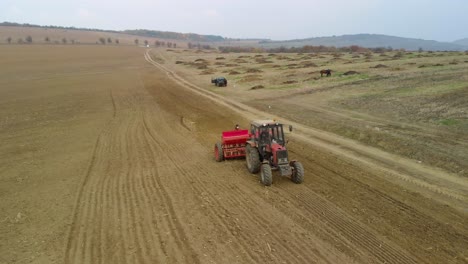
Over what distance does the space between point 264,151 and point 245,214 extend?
3.44 metres

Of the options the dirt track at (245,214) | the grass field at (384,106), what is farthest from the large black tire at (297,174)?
the grass field at (384,106)

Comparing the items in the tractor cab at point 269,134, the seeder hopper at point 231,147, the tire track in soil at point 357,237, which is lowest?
the tire track in soil at point 357,237

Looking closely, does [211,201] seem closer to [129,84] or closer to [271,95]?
[271,95]

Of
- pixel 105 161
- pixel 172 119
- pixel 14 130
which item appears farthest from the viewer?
pixel 172 119

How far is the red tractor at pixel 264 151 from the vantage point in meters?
13.2

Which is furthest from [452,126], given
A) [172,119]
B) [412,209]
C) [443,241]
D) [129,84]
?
[129,84]

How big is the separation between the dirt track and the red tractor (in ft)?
1.35

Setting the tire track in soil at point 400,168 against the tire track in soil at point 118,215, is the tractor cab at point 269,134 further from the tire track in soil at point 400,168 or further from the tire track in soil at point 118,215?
the tire track in soil at point 400,168

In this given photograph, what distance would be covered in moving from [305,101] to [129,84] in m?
22.3

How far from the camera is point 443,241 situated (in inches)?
387

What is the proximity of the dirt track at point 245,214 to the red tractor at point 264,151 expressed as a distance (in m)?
0.41

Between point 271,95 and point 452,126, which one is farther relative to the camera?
point 271,95

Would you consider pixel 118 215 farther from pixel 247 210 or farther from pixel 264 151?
pixel 264 151

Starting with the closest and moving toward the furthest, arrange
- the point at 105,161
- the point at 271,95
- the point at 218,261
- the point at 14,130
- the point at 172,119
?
1. the point at 218,261
2. the point at 105,161
3. the point at 14,130
4. the point at 172,119
5. the point at 271,95
